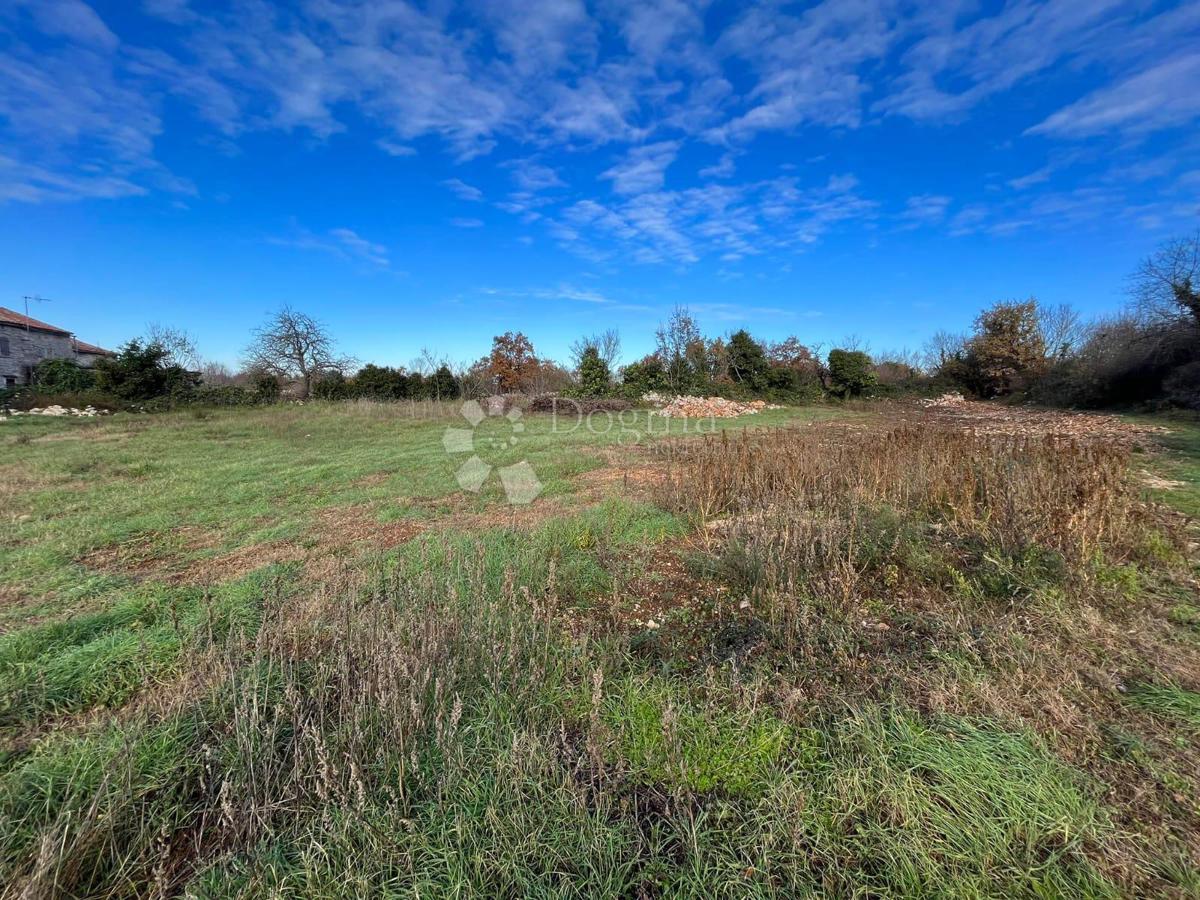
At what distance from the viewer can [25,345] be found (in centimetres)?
2683

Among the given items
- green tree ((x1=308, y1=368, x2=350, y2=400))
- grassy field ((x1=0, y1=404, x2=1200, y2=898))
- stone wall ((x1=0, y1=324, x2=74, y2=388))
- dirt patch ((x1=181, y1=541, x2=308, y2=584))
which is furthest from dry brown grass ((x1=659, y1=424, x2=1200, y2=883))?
stone wall ((x1=0, y1=324, x2=74, y2=388))

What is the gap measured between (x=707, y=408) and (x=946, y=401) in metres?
12.3

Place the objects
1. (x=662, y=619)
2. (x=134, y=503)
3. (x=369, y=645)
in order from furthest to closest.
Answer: (x=134, y=503) → (x=662, y=619) → (x=369, y=645)

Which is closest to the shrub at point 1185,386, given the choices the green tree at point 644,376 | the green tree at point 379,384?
the green tree at point 644,376

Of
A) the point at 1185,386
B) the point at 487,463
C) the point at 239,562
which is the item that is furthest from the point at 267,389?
the point at 1185,386

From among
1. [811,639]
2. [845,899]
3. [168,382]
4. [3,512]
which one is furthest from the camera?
[168,382]

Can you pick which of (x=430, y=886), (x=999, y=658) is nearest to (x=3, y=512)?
(x=430, y=886)

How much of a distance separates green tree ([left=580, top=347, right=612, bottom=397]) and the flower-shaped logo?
4374 millimetres

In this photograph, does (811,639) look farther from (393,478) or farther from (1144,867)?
(393,478)

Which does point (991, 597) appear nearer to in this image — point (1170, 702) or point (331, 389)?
point (1170, 702)

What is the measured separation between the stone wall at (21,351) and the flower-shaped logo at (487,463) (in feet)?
95.5

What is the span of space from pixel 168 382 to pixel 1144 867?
24932 mm

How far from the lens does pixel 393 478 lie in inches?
271

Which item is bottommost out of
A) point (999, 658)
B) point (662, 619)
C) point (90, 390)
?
point (662, 619)
